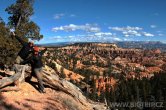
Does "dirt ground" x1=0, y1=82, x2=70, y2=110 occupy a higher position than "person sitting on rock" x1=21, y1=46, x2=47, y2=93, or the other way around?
"person sitting on rock" x1=21, y1=46, x2=47, y2=93

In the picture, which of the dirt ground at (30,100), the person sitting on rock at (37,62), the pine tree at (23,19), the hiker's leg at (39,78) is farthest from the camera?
the pine tree at (23,19)

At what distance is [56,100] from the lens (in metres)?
18.7

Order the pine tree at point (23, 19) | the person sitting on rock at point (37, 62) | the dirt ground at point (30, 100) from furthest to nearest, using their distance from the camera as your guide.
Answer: the pine tree at point (23, 19), the person sitting on rock at point (37, 62), the dirt ground at point (30, 100)

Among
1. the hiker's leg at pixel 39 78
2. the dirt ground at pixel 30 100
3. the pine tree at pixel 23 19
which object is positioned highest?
the pine tree at pixel 23 19

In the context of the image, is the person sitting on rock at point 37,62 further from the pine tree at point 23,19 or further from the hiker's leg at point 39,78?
the pine tree at point 23,19

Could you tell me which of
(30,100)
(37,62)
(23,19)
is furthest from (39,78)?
(23,19)

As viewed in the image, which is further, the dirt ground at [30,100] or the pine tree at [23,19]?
the pine tree at [23,19]

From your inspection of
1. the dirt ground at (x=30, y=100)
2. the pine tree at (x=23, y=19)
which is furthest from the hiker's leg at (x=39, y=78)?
the pine tree at (x=23, y=19)

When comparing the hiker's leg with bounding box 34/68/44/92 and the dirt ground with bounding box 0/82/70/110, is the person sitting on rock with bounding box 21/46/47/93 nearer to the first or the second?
the hiker's leg with bounding box 34/68/44/92

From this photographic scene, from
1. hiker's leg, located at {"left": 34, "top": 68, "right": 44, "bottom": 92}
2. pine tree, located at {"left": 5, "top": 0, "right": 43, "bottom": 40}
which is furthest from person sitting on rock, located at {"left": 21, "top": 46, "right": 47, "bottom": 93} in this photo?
pine tree, located at {"left": 5, "top": 0, "right": 43, "bottom": 40}

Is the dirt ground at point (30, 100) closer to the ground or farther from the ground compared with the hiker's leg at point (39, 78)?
closer to the ground

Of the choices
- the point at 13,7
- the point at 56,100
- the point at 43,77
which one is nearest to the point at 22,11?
the point at 13,7

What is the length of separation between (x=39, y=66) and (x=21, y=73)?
165 cm

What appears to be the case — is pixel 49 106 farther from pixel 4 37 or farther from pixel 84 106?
pixel 4 37
